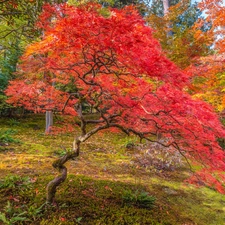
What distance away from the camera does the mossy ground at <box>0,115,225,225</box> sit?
2.94m

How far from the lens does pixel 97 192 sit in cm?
374

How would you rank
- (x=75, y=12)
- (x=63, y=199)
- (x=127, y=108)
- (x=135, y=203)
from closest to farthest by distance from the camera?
(x=75, y=12)
(x=63, y=199)
(x=135, y=203)
(x=127, y=108)

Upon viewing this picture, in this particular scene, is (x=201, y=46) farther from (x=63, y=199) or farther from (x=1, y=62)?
(x=1, y=62)

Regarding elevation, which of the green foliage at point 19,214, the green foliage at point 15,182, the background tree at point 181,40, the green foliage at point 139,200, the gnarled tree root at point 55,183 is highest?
the background tree at point 181,40

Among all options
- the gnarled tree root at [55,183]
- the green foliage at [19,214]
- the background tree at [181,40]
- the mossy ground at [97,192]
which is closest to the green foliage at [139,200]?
the mossy ground at [97,192]

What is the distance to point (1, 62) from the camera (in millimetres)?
9227

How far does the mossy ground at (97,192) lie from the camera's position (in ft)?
9.66

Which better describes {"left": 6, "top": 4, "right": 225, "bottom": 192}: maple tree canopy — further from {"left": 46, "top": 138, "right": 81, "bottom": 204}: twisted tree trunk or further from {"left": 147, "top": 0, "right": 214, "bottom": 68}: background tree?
{"left": 147, "top": 0, "right": 214, "bottom": 68}: background tree

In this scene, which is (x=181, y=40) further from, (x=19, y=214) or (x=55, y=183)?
(x=19, y=214)

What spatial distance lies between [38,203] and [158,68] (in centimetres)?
291

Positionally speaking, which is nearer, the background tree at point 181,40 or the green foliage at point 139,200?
the green foliage at point 139,200

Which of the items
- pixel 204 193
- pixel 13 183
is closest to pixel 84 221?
pixel 13 183

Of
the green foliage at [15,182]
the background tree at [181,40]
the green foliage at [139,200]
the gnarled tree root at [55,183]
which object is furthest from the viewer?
the background tree at [181,40]

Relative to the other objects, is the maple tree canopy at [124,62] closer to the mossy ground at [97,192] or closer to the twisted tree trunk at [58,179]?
the twisted tree trunk at [58,179]
